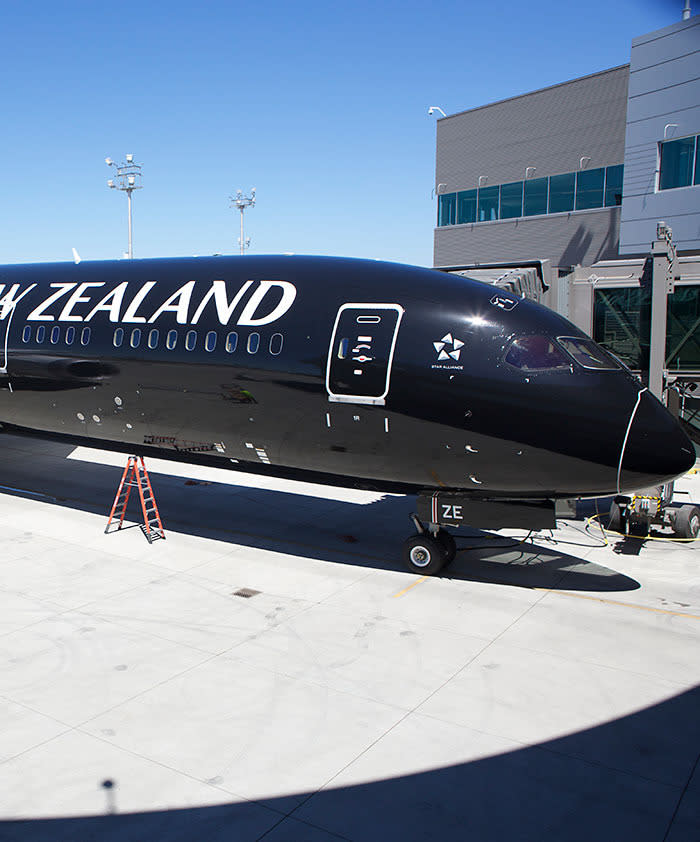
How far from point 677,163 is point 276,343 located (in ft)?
102

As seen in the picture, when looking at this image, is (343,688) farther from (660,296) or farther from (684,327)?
(684,327)

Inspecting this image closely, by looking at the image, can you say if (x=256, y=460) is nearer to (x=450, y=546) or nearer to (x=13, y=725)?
(x=450, y=546)

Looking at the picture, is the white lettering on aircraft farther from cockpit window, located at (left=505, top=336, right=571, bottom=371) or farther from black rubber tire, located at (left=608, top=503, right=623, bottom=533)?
black rubber tire, located at (left=608, top=503, right=623, bottom=533)

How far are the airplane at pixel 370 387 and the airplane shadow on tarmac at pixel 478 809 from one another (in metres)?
4.82

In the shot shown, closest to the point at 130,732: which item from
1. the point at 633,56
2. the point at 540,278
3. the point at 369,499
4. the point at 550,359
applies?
the point at 550,359

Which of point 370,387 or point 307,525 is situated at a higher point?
point 370,387

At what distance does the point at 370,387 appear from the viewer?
40.2 feet

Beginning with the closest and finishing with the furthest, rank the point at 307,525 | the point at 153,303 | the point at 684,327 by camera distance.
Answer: the point at 153,303 → the point at 307,525 → the point at 684,327

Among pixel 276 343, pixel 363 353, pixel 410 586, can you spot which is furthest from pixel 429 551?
pixel 276 343

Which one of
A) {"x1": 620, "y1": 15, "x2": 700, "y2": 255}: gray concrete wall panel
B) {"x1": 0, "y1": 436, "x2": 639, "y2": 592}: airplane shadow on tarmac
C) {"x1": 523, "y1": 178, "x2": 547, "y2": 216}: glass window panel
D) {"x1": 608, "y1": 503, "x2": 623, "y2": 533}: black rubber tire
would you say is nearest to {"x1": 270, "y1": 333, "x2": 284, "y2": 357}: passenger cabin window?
{"x1": 0, "y1": 436, "x2": 639, "y2": 592}: airplane shadow on tarmac

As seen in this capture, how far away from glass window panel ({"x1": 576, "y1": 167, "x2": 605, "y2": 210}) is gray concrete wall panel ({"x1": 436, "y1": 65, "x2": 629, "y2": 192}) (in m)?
0.53

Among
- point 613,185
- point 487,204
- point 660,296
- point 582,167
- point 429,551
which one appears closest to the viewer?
point 429,551

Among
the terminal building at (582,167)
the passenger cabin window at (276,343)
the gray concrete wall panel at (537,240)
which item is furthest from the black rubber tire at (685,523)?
the gray concrete wall panel at (537,240)

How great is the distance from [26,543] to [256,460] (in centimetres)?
541
